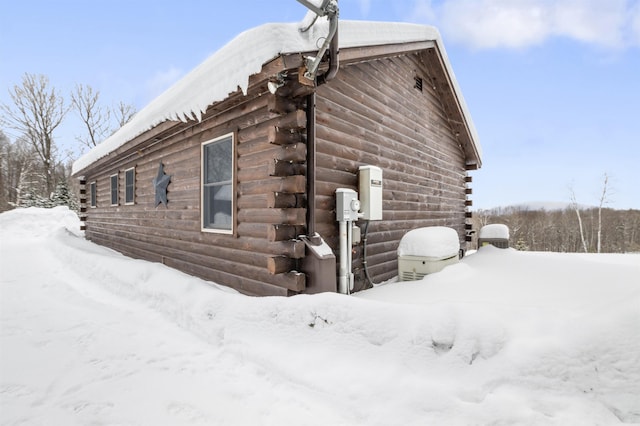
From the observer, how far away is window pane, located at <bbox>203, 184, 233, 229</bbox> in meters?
4.85

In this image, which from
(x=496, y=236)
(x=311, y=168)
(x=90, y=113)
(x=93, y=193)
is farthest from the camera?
(x=90, y=113)

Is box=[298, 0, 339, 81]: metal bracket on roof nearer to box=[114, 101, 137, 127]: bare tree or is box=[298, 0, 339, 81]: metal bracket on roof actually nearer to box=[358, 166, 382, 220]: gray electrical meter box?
box=[358, 166, 382, 220]: gray electrical meter box

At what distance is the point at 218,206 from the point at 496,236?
6.53 meters

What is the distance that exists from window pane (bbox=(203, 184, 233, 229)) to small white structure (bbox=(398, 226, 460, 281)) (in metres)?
2.87

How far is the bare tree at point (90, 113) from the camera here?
2370 centimetres

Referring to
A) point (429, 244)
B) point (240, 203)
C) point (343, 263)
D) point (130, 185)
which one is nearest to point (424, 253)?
point (429, 244)

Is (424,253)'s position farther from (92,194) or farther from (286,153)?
(92,194)

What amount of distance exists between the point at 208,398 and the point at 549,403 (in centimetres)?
247

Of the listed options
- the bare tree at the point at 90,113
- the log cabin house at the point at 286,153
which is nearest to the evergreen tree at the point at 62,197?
the bare tree at the point at 90,113

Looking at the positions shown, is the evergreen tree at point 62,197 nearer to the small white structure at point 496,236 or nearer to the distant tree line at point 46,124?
the distant tree line at point 46,124

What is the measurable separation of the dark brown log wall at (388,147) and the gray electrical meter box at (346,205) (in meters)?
0.20

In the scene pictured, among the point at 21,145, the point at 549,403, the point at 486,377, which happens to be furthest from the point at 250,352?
the point at 21,145

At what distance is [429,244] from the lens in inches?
189

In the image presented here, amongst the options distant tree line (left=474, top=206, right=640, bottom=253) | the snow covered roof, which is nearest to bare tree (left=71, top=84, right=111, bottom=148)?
the snow covered roof
